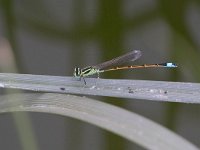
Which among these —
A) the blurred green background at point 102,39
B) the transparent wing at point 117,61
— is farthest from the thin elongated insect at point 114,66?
the blurred green background at point 102,39

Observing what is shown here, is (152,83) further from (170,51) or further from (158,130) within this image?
(170,51)

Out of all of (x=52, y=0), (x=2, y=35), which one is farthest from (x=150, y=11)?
(x=2, y=35)

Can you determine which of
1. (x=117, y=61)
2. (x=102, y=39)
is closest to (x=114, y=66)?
(x=117, y=61)

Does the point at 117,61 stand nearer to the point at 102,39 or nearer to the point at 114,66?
the point at 114,66

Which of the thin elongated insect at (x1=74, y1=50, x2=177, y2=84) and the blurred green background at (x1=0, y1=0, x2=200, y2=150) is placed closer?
the thin elongated insect at (x1=74, y1=50, x2=177, y2=84)

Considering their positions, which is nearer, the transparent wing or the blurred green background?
the transparent wing

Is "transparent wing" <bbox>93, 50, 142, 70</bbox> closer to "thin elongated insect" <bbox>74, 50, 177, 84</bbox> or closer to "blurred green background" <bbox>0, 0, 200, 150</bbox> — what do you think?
"thin elongated insect" <bbox>74, 50, 177, 84</bbox>

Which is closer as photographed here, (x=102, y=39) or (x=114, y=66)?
(x=114, y=66)

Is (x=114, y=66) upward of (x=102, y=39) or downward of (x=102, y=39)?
downward

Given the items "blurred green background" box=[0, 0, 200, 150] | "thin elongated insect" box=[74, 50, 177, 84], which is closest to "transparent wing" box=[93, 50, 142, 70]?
"thin elongated insect" box=[74, 50, 177, 84]
